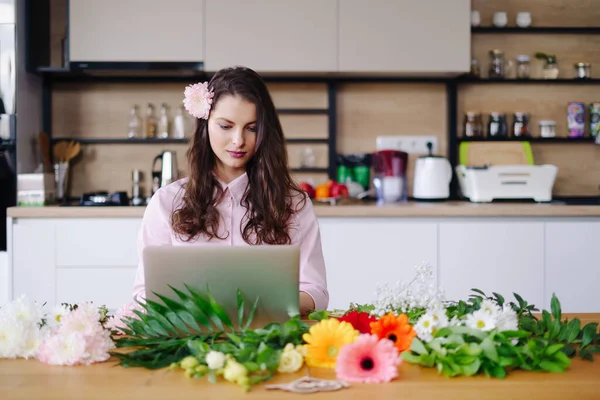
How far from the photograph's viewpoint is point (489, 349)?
99 cm

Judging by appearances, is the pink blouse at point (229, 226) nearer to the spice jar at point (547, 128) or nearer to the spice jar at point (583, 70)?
the spice jar at point (547, 128)

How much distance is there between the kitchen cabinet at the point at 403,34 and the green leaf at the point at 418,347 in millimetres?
2400

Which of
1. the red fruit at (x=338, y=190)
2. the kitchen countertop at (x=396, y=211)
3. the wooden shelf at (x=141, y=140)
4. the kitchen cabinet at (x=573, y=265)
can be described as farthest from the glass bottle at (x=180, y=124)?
the kitchen cabinet at (x=573, y=265)

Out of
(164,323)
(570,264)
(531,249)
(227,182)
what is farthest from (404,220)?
(164,323)

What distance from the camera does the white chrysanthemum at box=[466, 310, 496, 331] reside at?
3.43 feet

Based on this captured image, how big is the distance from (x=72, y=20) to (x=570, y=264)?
2.63 metres

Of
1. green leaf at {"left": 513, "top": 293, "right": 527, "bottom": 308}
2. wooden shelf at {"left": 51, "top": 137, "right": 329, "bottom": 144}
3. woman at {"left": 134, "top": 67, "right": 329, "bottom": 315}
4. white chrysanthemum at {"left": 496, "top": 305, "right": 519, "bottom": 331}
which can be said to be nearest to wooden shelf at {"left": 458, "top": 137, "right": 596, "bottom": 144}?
wooden shelf at {"left": 51, "top": 137, "right": 329, "bottom": 144}

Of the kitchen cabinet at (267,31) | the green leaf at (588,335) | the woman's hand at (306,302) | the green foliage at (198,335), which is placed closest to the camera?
the green foliage at (198,335)

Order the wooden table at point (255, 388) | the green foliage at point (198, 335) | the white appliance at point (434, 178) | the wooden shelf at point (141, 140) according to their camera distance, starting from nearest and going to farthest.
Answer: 1. the wooden table at point (255, 388)
2. the green foliage at point (198, 335)
3. the white appliance at point (434, 178)
4. the wooden shelf at point (141, 140)

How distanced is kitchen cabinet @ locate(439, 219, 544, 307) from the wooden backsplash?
0.73m

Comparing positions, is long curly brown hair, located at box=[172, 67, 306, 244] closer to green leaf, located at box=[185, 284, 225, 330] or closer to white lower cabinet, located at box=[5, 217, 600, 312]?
green leaf, located at box=[185, 284, 225, 330]

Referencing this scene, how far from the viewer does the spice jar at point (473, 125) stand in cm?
358

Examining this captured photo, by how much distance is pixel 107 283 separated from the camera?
3.00m

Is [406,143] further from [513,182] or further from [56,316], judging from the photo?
[56,316]
